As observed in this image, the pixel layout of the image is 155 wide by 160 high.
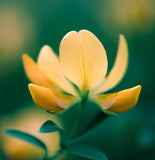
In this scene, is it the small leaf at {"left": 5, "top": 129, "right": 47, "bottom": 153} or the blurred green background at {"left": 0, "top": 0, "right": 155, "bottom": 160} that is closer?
the small leaf at {"left": 5, "top": 129, "right": 47, "bottom": 153}

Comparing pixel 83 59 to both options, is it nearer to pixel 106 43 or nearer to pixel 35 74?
pixel 35 74

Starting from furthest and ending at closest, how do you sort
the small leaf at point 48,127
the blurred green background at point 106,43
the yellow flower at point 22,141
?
the blurred green background at point 106,43 → the yellow flower at point 22,141 → the small leaf at point 48,127

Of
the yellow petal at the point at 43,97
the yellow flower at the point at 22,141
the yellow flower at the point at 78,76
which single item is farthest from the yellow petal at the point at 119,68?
the yellow flower at the point at 22,141

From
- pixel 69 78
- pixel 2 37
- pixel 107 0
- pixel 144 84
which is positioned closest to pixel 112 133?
pixel 144 84

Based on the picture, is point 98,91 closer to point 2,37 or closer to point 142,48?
point 142,48

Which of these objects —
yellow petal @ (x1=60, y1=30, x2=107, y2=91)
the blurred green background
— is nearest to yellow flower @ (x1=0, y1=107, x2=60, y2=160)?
the blurred green background

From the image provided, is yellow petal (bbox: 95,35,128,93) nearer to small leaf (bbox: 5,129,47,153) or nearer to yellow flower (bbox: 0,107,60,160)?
small leaf (bbox: 5,129,47,153)

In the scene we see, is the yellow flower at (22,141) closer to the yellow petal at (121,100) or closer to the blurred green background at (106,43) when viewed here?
the blurred green background at (106,43)

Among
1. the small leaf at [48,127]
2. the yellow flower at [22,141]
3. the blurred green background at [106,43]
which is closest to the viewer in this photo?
the small leaf at [48,127]

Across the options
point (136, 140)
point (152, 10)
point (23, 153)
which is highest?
point (152, 10)
